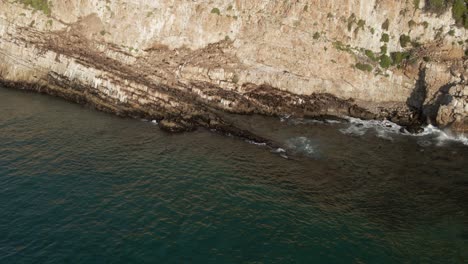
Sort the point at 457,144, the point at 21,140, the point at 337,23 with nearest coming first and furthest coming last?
the point at 21,140 → the point at 457,144 → the point at 337,23

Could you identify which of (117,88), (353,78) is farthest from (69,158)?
(353,78)

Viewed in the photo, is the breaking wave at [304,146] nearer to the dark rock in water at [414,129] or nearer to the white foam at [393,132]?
the white foam at [393,132]

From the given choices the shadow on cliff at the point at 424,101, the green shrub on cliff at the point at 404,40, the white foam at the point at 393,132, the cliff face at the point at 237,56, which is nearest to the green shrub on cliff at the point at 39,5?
the cliff face at the point at 237,56

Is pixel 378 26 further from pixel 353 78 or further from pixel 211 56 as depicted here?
pixel 211 56

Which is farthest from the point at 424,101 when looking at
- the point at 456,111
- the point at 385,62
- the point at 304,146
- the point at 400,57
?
the point at 304,146

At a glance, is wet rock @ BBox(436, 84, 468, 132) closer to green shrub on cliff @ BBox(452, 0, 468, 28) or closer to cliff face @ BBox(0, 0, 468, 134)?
cliff face @ BBox(0, 0, 468, 134)

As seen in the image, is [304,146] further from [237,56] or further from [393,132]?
[237,56]

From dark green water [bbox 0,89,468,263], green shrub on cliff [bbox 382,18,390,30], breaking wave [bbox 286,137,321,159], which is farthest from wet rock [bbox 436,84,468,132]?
breaking wave [bbox 286,137,321,159]
